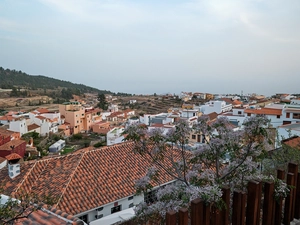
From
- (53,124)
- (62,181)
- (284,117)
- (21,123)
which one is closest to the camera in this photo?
(62,181)

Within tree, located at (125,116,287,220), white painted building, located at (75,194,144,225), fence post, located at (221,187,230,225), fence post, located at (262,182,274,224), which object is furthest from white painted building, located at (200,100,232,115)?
fence post, located at (221,187,230,225)

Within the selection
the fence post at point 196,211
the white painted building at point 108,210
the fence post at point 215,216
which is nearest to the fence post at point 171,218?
the fence post at point 196,211

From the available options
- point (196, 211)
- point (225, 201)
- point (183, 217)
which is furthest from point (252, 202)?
point (183, 217)

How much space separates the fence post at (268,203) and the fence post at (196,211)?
878 millimetres

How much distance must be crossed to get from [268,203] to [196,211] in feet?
3.15

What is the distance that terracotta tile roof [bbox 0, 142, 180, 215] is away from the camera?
7785mm

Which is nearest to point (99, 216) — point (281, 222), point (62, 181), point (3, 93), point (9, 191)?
point (62, 181)

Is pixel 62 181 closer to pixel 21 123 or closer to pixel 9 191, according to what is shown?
pixel 9 191

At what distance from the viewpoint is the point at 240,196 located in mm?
2502

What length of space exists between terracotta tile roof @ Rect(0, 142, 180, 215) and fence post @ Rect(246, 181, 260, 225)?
5607 millimetres

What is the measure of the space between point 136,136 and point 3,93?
72.9m

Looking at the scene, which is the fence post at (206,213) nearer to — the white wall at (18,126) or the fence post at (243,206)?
the fence post at (243,206)

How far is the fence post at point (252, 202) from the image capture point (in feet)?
8.48

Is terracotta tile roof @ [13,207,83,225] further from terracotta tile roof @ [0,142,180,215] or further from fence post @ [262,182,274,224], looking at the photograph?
terracotta tile roof @ [0,142,180,215]
